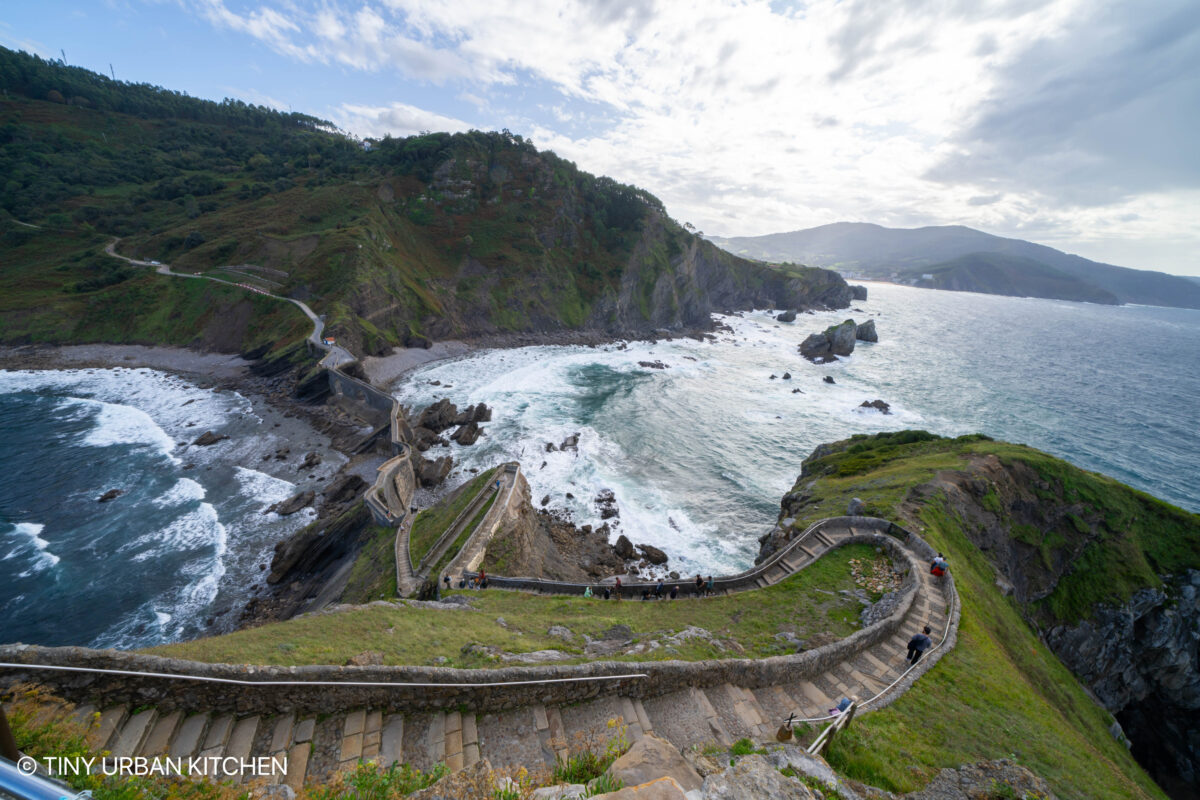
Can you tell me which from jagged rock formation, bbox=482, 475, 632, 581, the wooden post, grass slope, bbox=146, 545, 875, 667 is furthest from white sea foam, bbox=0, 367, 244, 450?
the wooden post

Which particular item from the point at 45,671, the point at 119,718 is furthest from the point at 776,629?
the point at 45,671

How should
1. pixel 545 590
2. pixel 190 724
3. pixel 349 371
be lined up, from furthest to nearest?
1. pixel 349 371
2. pixel 545 590
3. pixel 190 724

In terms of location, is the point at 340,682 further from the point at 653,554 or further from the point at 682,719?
the point at 653,554

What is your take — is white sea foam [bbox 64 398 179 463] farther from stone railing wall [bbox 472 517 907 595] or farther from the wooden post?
the wooden post

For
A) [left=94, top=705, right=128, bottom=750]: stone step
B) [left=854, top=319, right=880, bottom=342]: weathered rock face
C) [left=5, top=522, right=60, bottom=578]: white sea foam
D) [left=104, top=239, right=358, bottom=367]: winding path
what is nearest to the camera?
[left=94, top=705, right=128, bottom=750]: stone step

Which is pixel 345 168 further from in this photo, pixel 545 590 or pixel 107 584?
pixel 545 590

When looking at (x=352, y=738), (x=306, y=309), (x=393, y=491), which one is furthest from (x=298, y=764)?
(x=306, y=309)
